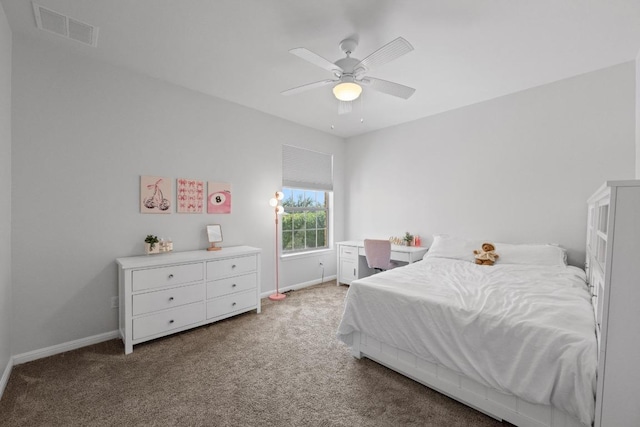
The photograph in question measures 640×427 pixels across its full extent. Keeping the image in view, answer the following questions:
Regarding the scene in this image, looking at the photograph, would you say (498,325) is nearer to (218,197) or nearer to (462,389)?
(462,389)

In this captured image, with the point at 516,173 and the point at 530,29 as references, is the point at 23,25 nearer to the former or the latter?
the point at 530,29

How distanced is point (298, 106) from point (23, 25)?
2.55 metres

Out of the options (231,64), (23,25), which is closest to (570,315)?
(231,64)

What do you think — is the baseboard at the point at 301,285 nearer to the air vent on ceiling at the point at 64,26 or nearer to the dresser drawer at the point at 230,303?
the dresser drawer at the point at 230,303

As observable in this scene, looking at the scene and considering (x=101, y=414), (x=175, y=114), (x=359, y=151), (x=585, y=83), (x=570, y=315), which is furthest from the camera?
(x=359, y=151)

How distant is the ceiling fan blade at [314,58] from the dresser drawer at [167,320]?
2550 millimetres

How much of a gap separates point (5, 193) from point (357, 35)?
2.99m

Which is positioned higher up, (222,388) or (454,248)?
(454,248)

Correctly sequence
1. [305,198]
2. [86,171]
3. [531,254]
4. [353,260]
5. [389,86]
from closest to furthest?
[389,86] → [86,171] → [531,254] → [353,260] → [305,198]

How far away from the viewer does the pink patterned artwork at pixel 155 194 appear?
2.88m

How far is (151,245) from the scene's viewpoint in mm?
2846

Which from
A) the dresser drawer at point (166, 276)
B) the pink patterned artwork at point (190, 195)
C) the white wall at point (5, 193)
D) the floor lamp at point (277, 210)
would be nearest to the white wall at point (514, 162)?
the floor lamp at point (277, 210)

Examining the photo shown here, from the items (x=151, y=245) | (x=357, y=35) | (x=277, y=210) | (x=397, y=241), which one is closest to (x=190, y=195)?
(x=151, y=245)

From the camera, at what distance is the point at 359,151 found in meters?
4.96
